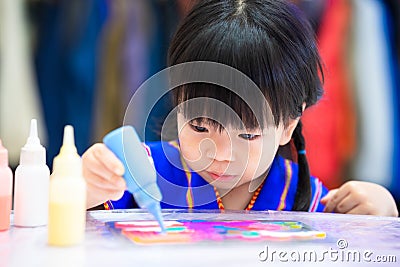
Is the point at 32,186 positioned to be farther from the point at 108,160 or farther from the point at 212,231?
the point at 212,231

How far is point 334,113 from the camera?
A: 5.03ft

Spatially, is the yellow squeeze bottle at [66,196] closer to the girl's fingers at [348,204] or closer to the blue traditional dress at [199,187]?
the blue traditional dress at [199,187]

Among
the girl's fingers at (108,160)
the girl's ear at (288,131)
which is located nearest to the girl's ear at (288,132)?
the girl's ear at (288,131)

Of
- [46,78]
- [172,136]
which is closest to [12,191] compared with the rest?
[172,136]

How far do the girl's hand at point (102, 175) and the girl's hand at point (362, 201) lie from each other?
1.40ft

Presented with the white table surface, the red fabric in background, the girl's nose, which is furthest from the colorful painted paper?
the red fabric in background

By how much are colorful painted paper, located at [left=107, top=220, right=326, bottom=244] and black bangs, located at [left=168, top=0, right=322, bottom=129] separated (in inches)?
6.9

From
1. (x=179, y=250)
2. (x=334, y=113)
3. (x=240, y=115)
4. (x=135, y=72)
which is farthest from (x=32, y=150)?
(x=334, y=113)

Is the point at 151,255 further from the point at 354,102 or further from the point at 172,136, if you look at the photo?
the point at 354,102

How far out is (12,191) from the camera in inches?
28.5

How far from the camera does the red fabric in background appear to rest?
4.98 feet

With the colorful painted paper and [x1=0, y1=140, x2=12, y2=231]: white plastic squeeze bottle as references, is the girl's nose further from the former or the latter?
[x1=0, y1=140, x2=12, y2=231]: white plastic squeeze bottle

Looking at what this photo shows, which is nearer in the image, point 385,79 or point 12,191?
point 12,191

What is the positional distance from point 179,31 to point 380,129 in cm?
70
